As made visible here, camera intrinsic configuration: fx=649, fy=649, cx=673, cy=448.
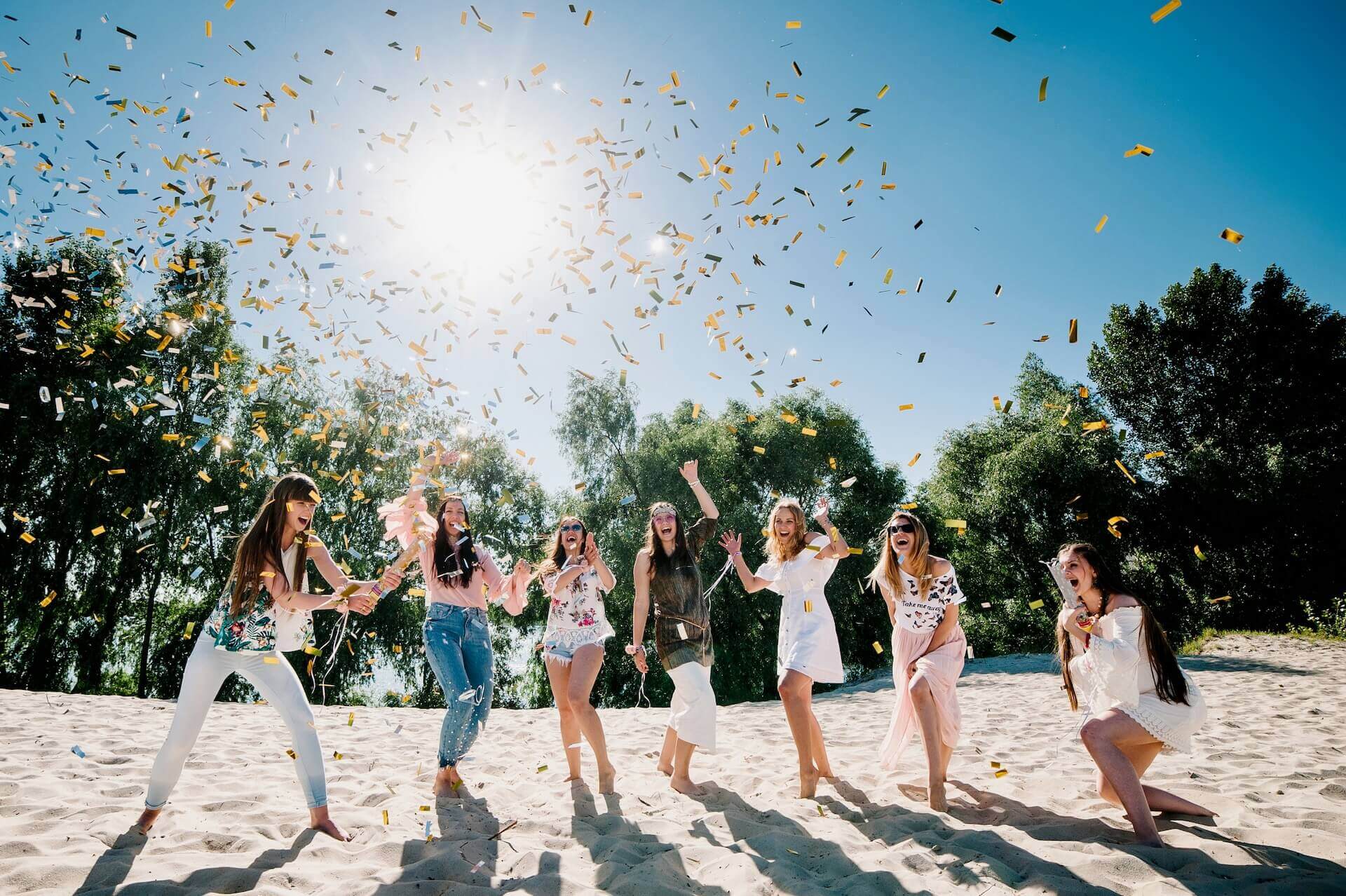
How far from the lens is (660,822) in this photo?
400 centimetres

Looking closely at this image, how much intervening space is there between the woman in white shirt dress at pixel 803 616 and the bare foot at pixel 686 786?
73cm

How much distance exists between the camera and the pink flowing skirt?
4441 millimetres

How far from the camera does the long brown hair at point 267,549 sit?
3588mm

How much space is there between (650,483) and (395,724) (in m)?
12.9

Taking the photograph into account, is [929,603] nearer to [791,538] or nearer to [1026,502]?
[791,538]

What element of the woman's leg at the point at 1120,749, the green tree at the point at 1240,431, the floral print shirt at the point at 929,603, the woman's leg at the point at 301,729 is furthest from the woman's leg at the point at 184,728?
the green tree at the point at 1240,431

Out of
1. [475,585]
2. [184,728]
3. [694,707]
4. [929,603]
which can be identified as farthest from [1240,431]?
[184,728]

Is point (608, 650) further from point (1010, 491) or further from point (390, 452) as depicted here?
point (1010, 491)

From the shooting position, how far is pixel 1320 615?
18859 mm

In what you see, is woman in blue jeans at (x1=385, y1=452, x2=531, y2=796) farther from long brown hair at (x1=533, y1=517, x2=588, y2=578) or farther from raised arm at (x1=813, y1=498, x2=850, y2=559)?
raised arm at (x1=813, y1=498, x2=850, y2=559)

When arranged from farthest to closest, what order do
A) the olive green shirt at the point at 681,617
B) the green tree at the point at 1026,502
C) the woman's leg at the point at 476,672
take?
1. the green tree at the point at 1026,502
2. the olive green shirt at the point at 681,617
3. the woman's leg at the point at 476,672

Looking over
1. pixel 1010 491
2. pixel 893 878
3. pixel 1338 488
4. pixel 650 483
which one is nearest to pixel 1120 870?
pixel 893 878

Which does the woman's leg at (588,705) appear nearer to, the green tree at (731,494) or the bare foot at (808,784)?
the bare foot at (808,784)

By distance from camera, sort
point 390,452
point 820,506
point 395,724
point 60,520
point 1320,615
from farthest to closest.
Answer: point 390,452, point 1320,615, point 60,520, point 395,724, point 820,506
